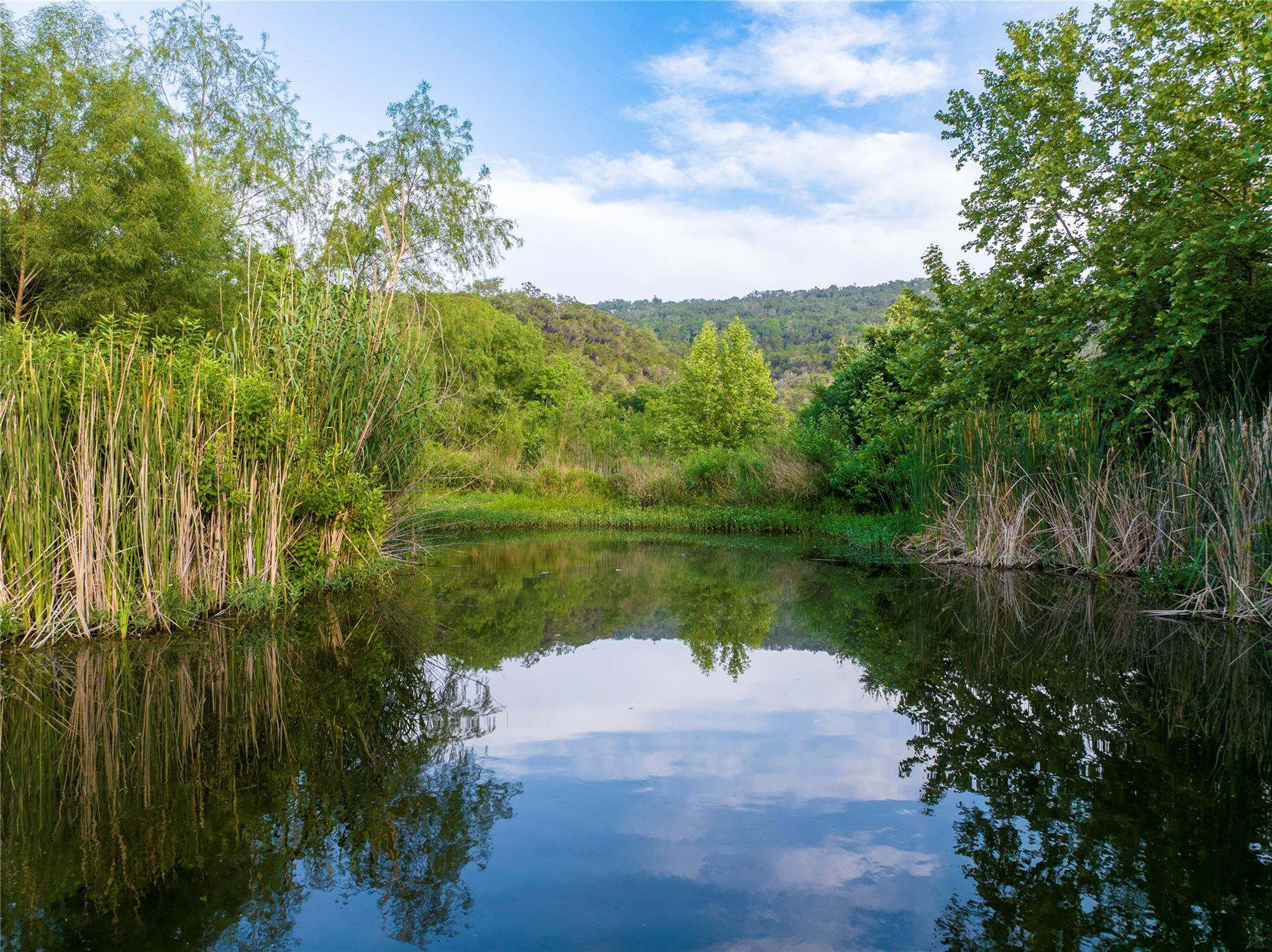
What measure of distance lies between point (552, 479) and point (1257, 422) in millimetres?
15915

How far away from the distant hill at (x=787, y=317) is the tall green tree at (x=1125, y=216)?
4373 centimetres

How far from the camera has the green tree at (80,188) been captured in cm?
1254

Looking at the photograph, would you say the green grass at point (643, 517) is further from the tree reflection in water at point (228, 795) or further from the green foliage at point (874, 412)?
the tree reflection in water at point (228, 795)

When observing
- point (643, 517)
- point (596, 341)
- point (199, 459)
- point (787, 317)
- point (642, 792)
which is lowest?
point (643, 517)

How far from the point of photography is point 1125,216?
28.6ft

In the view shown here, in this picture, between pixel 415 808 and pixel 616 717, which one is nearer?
pixel 415 808

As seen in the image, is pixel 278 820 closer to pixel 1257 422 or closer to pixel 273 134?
pixel 1257 422

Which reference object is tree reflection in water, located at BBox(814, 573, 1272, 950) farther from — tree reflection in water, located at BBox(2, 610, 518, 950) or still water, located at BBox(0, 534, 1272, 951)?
tree reflection in water, located at BBox(2, 610, 518, 950)

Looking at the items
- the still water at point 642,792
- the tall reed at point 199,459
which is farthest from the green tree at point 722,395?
the still water at point 642,792

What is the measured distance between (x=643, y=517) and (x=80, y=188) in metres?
12.1

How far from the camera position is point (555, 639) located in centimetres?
612

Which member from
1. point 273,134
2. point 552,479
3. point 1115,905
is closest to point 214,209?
point 273,134

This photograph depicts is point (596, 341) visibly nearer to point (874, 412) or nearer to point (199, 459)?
point (874, 412)

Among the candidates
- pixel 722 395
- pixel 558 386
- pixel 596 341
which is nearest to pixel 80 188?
pixel 722 395
